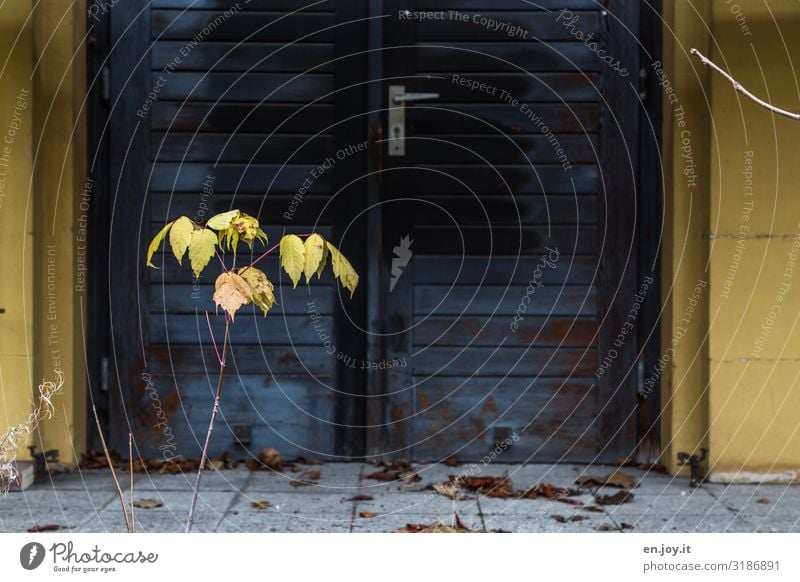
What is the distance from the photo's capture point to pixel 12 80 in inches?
170

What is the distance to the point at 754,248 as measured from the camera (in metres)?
4.33

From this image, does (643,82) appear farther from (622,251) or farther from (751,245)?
(751,245)

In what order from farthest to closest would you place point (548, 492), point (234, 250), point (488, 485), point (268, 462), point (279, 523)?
point (268, 462), point (488, 485), point (548, 492), point (279, 523), point (234, 250)

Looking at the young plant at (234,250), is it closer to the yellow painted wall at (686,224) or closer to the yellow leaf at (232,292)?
the yellow leaf at (232,292)

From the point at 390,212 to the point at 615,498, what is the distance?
1507 millimetres

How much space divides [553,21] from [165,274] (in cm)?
198

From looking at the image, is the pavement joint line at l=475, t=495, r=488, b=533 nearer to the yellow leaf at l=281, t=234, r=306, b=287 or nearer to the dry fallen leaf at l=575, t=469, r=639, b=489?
the dry fallen leaf at l=575, t=469, r=639, b=489

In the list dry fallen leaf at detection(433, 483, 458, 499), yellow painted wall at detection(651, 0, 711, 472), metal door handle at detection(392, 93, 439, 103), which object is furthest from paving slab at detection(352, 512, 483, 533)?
metal door handle at detection(392, 93, 439, 103)

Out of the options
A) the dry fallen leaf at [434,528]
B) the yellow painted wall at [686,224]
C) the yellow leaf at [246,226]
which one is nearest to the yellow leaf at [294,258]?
the yellow leaf at [246,226]

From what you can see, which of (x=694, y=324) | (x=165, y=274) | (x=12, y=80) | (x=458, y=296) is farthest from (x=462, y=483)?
(x=12, y=80)

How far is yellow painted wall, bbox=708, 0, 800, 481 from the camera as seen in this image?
14.0ft

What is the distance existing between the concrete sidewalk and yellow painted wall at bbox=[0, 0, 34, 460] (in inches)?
18.8

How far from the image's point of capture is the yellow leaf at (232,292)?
8.87ft

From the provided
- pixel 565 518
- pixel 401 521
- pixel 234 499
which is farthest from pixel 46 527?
pixel 565 518
